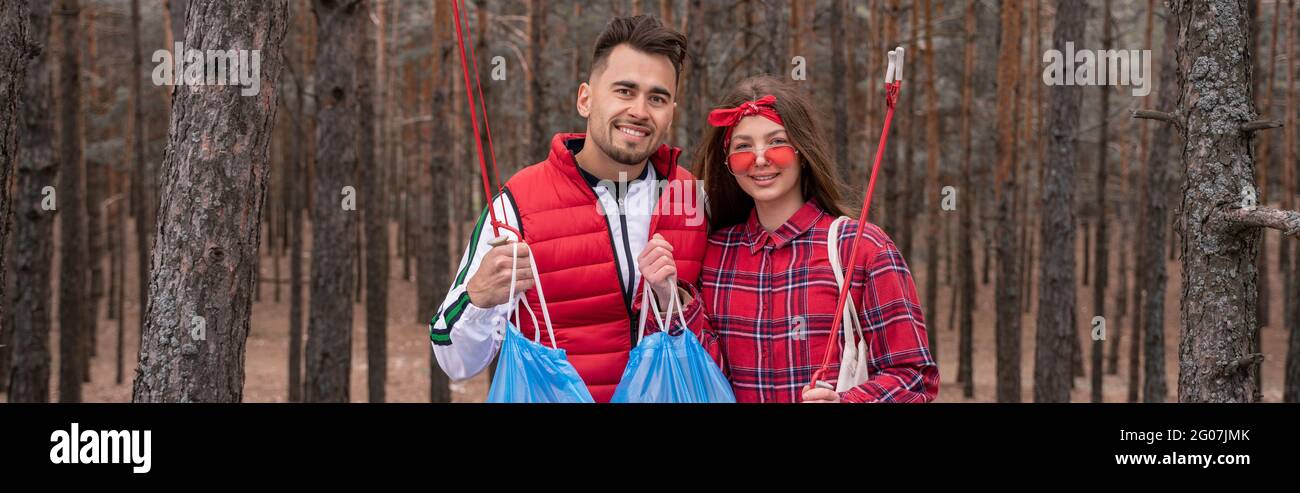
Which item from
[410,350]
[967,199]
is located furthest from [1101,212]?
[410,350]

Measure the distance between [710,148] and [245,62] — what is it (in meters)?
1.82

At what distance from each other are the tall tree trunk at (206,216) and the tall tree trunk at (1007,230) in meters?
9.83

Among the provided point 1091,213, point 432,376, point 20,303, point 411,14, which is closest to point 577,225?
point 20,303

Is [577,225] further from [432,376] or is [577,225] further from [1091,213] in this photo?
[1091,213]

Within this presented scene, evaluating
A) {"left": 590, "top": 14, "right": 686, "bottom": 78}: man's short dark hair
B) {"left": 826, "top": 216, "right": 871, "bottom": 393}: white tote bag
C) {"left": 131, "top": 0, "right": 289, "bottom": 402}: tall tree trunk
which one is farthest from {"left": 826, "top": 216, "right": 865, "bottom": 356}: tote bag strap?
{"left": 131, "top": 0, "right": 289, "bottom": 402}: tall tree trunk

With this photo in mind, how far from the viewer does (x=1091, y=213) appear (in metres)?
31.4

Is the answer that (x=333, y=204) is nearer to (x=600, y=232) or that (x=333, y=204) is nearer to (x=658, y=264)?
(x=600, y=232)

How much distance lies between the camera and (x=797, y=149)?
2.79 m

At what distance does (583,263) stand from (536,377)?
0.34 m

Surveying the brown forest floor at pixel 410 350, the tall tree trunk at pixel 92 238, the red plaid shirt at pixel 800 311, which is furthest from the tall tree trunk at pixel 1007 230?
the tall tree trunk at pixel 92 238

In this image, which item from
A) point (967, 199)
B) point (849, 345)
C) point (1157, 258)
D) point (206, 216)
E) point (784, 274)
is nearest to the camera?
point (849, 345)

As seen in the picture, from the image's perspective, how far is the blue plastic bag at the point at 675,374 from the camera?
103 inches

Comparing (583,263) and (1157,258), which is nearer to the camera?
(583,263)

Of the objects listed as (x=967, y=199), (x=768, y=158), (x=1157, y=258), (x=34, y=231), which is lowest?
(x=1157, y=258)
